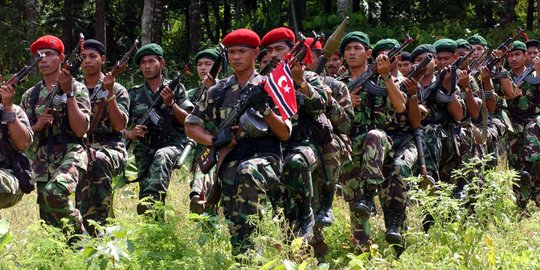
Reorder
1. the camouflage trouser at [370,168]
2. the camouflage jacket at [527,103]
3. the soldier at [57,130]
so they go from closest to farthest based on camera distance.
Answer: the soldier at [57,130], the camouflage trouser at [370,168], the camouflage jacket at [527,103]

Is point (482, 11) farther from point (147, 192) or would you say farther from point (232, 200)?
point (232, 200)

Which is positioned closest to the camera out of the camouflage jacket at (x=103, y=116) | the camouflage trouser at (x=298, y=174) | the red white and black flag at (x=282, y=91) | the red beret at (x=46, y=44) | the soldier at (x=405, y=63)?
the red white and black flag at (x=282, y=91)

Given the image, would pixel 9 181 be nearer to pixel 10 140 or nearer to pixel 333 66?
pixel 10 140

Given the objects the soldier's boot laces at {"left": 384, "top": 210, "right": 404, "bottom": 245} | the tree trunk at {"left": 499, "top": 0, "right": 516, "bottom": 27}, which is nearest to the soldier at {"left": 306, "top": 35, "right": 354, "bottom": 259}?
the soldier's boot laces at {"left": 384, "top": 210, "right": 404, "bottom": 245}

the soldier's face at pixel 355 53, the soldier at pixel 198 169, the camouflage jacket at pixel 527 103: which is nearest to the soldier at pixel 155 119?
the soldier at pixel 198 169

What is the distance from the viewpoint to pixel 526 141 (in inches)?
521

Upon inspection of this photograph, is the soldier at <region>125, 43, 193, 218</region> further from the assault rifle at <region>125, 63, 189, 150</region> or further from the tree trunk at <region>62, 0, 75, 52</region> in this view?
the tree trunk at <region>62, 0, 75, 52</region>

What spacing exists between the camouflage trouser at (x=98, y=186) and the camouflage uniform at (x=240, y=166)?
74.1 inches

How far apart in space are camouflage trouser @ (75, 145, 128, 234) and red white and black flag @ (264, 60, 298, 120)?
261 centimetres

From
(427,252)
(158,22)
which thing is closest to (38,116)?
(427,252)

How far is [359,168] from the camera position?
10.3m

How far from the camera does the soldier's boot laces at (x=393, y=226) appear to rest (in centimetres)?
957

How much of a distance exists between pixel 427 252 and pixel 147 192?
359 cm

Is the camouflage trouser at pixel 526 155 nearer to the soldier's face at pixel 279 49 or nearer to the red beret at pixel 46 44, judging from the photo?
the soldier's face at pixel 279 49
